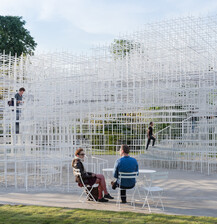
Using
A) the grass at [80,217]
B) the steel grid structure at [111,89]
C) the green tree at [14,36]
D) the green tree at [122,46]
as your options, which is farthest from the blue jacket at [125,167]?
the green tree at [14,36]

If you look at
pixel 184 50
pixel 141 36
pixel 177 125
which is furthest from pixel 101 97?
pixel 177 125

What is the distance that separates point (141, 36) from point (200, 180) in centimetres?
643

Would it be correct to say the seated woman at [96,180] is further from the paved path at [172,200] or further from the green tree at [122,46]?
the green tree at [122,46]

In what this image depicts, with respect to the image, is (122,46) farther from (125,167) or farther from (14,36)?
(14,36)

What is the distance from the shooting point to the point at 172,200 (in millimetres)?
7375

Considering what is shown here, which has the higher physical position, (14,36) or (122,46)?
(14,36)

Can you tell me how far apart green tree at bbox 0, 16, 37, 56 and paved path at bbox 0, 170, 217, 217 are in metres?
22.5

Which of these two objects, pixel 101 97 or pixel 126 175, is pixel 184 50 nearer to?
pixel 101 97

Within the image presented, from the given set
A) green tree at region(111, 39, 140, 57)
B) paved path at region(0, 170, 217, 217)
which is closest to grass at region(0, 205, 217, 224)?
paved path at region(0, 170, 217, 217)

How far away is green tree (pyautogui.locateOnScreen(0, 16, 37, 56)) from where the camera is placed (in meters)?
29.0

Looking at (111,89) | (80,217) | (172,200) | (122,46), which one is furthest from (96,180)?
(122,46)

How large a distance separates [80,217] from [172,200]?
2.38 metres

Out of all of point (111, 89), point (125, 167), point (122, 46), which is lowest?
point (125, 167)

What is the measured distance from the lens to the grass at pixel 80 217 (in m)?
5.55
